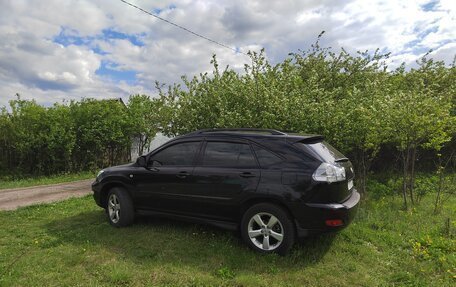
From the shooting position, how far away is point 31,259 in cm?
462

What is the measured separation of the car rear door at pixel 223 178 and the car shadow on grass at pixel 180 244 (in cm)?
46

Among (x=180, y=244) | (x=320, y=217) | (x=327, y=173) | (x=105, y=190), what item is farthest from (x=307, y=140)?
(x=105, y=190)

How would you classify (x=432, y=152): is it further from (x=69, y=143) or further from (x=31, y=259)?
(x=69, y=143)

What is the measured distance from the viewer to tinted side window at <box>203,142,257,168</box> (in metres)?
4.86

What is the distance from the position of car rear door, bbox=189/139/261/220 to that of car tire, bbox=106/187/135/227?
1287mm

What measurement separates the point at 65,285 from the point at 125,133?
13.9 meters

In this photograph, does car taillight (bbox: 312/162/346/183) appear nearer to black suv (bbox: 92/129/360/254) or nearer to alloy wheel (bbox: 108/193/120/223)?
black suv (bbox: 92/129/360/254)

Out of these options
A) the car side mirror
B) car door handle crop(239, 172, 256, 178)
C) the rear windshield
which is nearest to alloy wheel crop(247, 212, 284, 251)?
car door handle crop(239, 172, 256, 178)

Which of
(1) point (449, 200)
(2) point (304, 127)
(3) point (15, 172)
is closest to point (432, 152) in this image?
(1) point (449, 200)

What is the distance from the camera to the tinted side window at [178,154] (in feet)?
17.7

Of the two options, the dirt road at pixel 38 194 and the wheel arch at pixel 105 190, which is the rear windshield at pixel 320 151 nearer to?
the wheel arch at pixel 105 190

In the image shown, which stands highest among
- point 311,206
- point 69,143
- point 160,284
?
point 69,143

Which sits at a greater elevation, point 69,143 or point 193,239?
point 69,143

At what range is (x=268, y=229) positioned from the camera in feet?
14.9
